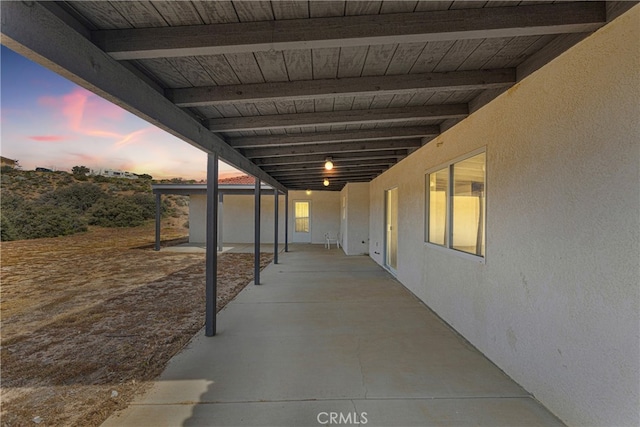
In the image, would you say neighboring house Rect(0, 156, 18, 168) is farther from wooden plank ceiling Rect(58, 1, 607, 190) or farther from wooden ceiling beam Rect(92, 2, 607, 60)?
wooden ceiling beam Rect(92, 2, 607, 60)

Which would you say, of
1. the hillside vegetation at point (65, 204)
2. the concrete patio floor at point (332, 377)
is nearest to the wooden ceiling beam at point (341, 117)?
the concrete patio floor at point (332, 377)

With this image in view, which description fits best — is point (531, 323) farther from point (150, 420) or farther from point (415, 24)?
point (150, 420)

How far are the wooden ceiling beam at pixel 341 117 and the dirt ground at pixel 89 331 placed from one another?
2.56m

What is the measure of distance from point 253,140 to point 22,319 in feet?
13.8

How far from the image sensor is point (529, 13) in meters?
1.65

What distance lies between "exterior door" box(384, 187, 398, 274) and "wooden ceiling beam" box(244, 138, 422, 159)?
2.29m

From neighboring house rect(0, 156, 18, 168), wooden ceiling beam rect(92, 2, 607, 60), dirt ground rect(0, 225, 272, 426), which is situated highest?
neighboring house rect(0, 156, 18, 168)

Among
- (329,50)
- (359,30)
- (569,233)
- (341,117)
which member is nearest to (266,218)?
(341,117)

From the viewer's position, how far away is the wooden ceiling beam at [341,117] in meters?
3.20

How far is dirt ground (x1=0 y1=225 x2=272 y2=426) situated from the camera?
2.26 meters

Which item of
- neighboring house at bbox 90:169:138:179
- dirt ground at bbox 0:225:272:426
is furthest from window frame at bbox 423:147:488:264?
neighboring house at bbox 90:169:138:179

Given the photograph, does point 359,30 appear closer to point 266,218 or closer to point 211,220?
point 211,220

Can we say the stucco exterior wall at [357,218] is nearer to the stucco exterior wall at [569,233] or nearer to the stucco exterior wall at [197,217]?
the stucco exterior wall at [569,233]

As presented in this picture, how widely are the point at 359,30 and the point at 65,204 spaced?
2814 cm
